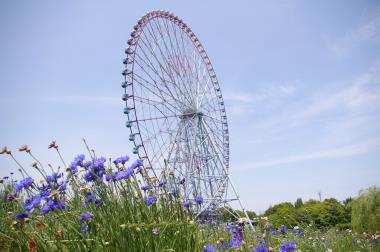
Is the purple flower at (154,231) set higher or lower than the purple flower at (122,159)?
lower

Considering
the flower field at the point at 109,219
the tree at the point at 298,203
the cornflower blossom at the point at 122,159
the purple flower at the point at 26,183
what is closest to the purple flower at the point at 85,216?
the flower field at the point at 109,219

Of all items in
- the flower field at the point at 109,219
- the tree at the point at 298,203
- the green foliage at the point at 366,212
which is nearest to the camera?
the flower field at the point at 109,219

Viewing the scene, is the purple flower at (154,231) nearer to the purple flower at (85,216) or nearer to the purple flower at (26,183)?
the purple flower at (85,216)

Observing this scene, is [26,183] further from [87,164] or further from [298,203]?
[298,203]

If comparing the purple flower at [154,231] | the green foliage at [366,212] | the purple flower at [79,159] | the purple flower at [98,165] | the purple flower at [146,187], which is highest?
the purple flower at [79,159]

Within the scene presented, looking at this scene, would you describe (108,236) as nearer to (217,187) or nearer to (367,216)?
(367,216)

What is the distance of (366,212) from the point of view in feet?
45.9

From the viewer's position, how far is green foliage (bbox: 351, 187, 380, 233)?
13.3m

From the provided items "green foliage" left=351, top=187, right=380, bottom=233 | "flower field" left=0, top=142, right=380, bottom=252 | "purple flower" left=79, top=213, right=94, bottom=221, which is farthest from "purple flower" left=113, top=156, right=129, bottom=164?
"green foliage" left=351, top=187, right=380, bottom=233

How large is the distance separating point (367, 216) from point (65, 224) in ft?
46.6

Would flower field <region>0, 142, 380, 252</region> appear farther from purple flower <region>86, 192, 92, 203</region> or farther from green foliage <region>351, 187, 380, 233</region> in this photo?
green foliage <region>351, 187, 380, 233</region>

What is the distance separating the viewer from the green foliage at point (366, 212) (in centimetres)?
1329

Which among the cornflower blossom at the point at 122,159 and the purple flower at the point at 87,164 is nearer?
the purple flower at the point at 87,164

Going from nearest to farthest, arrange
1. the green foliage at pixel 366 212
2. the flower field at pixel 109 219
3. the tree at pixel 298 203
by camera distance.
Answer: the flower field at pixel 109 219 < the green foliage at pixel 366 212 < the tree at pixel 298 203
